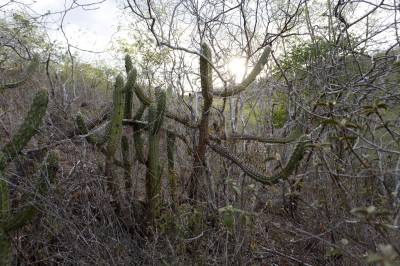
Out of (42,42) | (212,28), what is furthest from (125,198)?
(42,42)

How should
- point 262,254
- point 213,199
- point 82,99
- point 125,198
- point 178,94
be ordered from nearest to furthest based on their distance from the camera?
point 262,254
point 213,199
point 125,198
point 178,94
point 82,99

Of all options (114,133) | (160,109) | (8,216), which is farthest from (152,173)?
(8,216)

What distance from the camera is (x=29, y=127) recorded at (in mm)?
3137

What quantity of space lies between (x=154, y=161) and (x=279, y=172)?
130 centimetres

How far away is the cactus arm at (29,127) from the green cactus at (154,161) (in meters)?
0.99

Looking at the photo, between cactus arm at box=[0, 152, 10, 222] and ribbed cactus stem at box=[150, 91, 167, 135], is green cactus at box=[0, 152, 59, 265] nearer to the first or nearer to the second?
cactus arm at box=[0, 152, 10, 222]

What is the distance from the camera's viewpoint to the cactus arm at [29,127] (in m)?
3.12

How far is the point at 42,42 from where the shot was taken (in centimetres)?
667

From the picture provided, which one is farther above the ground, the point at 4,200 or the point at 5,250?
the point at 4,200

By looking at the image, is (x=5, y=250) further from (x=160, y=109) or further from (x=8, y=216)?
(x=160, y=109)

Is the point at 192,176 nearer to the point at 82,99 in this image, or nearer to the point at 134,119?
the point at 134,119

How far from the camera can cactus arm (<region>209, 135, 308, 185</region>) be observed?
2.91 m

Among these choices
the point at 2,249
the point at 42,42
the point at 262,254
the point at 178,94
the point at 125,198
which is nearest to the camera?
the point at 2,249

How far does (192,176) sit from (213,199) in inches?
18.0
